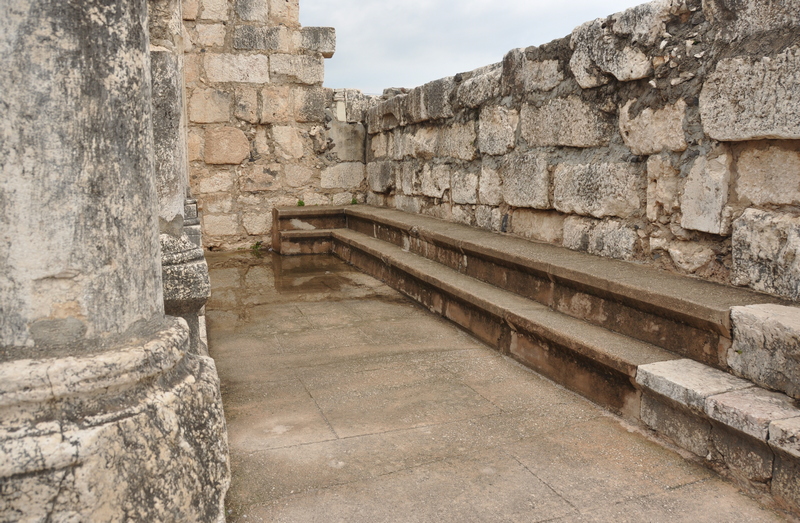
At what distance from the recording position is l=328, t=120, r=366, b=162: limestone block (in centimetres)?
755

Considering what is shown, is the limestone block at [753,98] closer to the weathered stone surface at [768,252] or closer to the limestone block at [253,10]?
the weathered stone surface at [768,252]

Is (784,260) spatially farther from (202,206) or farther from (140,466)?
(202,206)

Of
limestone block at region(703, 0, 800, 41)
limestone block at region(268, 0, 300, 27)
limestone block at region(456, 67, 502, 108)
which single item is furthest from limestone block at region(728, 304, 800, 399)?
limestone block at region(268, 0, 300, 27)

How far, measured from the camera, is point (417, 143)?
5961 millimetres

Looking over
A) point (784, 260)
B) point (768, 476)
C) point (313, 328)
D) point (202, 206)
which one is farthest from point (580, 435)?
point (202, 206)

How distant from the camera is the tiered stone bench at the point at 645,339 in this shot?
1.99m

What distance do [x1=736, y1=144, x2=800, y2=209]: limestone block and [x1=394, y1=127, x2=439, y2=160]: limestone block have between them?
330 centimetres

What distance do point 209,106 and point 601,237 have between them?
494cm

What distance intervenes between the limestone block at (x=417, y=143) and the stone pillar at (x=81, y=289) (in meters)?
4.26

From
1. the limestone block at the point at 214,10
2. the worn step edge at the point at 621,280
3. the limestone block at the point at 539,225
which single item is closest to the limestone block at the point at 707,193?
the worn step edge at the point at 621,280

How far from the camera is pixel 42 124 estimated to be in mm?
1353

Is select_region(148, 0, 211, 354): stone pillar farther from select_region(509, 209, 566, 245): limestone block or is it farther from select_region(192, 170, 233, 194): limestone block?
select_region(192, 170, 233, 194): limestone block

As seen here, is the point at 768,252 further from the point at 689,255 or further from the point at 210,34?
the point at 210,34

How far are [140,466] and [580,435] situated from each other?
5.43 feet
